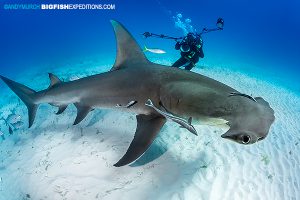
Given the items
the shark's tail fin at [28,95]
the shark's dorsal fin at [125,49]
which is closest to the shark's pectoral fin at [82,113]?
the shark's dorsal fin at [125,49]

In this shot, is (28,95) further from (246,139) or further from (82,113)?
(246,139)

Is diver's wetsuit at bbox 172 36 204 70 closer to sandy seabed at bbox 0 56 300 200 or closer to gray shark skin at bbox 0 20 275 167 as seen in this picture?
sandy seabed at bbox 0 56 300 200

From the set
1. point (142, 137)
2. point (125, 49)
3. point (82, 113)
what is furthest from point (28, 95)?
point (142, 137)

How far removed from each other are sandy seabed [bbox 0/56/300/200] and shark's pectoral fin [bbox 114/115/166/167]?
1.89 meters

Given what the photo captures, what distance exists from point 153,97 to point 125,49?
1360 mm

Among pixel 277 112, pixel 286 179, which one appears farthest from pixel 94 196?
pixel 277 112

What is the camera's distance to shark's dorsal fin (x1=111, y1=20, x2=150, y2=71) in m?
4.44

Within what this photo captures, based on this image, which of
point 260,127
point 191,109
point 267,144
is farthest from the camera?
point 267,144

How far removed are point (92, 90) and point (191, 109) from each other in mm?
2114

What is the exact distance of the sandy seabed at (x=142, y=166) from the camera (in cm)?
499

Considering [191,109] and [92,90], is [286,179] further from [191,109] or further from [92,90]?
[92,90]

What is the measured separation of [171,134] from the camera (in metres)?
6.73

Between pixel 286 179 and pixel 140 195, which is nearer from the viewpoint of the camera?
pixel 140 195

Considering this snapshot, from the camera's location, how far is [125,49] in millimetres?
4531
